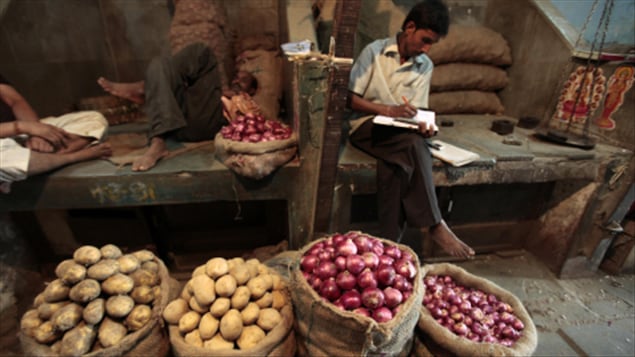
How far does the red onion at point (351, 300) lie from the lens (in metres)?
1.35

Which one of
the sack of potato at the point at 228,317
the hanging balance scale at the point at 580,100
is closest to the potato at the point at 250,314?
the sack of potato at the point at 228,317

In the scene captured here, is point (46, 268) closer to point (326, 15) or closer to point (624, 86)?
point (326, 15)

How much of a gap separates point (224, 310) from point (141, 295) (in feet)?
1.52

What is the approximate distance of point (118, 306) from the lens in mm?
1421

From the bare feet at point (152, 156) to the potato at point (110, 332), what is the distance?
981 mm

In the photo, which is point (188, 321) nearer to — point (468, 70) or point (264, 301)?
point (264, 301)

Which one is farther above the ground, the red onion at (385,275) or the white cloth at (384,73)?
the white cloth at (384,73)

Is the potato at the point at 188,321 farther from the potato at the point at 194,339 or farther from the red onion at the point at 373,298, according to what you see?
the red onion at the point at 373,298

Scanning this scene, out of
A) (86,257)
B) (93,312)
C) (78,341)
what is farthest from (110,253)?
(78,341)

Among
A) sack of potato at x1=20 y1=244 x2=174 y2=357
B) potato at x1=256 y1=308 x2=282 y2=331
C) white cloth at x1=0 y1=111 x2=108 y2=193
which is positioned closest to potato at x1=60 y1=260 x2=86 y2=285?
sack of potato at x1=20 y1=244 x2=174 y2=357

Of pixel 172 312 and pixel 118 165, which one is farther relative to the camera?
pixel 118 165

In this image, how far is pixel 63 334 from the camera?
4.65 ft

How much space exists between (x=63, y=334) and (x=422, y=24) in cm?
289

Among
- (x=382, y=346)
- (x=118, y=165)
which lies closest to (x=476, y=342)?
(x=382, y=346)
